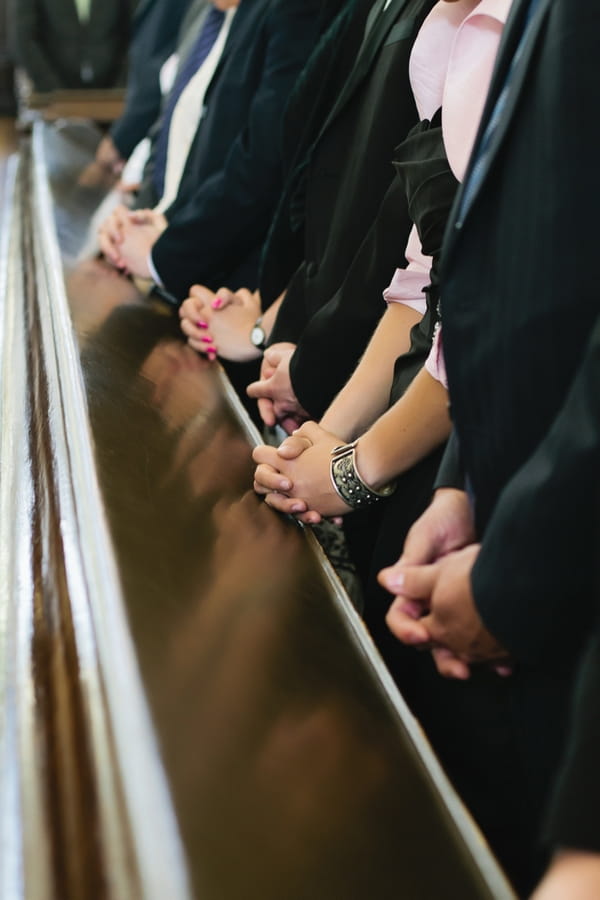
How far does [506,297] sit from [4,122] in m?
6.73

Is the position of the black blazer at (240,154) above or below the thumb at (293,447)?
above

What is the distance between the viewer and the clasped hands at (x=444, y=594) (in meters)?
0.88

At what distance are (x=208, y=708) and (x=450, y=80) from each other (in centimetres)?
75

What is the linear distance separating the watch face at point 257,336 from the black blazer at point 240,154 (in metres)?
0.29

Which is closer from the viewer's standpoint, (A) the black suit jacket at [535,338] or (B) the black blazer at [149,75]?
(A) the black suit jacket at [535,338]

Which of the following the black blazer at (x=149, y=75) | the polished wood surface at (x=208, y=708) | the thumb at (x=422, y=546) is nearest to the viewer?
the polished wood surface at (x=208, y=708)

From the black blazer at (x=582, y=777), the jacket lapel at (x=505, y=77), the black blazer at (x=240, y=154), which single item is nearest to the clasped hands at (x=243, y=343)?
the black blazer at (x=240, y=154)

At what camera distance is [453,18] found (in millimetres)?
1271

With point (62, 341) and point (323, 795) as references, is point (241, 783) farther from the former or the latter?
point (62, 341)

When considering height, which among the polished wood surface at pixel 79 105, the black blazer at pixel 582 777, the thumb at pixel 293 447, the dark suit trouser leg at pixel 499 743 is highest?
the black blazer at pixel 582 777

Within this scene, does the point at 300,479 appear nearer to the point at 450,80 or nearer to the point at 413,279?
the point at 413,279

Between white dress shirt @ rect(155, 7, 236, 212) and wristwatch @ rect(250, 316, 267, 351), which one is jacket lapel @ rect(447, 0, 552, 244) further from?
white dress shirt @ rect(155, 7, 236, 212)

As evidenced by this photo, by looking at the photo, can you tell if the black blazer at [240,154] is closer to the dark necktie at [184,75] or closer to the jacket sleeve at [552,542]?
the dark necktie at [184,75]

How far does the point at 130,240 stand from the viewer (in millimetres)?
2311
